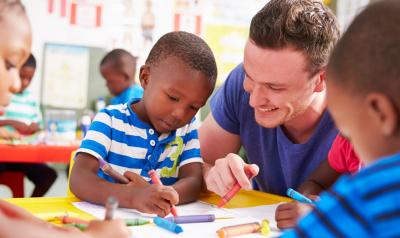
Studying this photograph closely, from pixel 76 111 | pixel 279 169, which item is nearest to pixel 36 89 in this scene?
pixel 76 111

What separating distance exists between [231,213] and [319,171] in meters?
0.27

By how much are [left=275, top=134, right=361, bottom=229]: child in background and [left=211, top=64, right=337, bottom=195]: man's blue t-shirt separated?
0.19 feet

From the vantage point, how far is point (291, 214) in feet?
2.79

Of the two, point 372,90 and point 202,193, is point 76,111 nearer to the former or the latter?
point 202,193

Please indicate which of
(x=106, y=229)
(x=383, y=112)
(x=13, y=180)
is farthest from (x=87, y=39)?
(x=383, y=112)

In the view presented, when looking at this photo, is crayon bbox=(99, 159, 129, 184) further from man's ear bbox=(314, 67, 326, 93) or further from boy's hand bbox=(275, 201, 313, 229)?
man's ear bbox=(314, 67, 326, 93)

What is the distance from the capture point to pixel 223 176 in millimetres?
982

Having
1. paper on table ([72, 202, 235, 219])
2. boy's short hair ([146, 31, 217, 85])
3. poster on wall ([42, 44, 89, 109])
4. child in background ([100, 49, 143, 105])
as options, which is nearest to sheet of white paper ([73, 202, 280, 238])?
paper on table ([72, 202, 235, 219])

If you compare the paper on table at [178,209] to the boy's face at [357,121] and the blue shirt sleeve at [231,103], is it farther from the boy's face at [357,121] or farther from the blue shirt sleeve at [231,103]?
the boy's face at [357,121]

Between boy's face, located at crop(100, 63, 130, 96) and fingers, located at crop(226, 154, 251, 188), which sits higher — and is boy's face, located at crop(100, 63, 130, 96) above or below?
below

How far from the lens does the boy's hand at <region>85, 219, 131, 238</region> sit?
535 millimetres

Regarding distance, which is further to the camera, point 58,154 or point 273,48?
point 58,154

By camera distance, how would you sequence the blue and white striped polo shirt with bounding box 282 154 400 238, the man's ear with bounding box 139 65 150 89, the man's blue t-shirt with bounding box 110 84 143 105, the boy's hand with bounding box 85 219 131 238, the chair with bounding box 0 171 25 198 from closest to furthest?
the blue and white striped polo shirt with bounding box 282 154 400 238 < the boy's hand with bounding box 85 219 131 238 < the man's ear with bounding box 139 65 150 89 < the chair with bounding box 0 171 25 198 < the man's blue t-shirt with bounding box 110 84 143 105

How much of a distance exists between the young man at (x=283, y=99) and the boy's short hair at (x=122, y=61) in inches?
91.4
